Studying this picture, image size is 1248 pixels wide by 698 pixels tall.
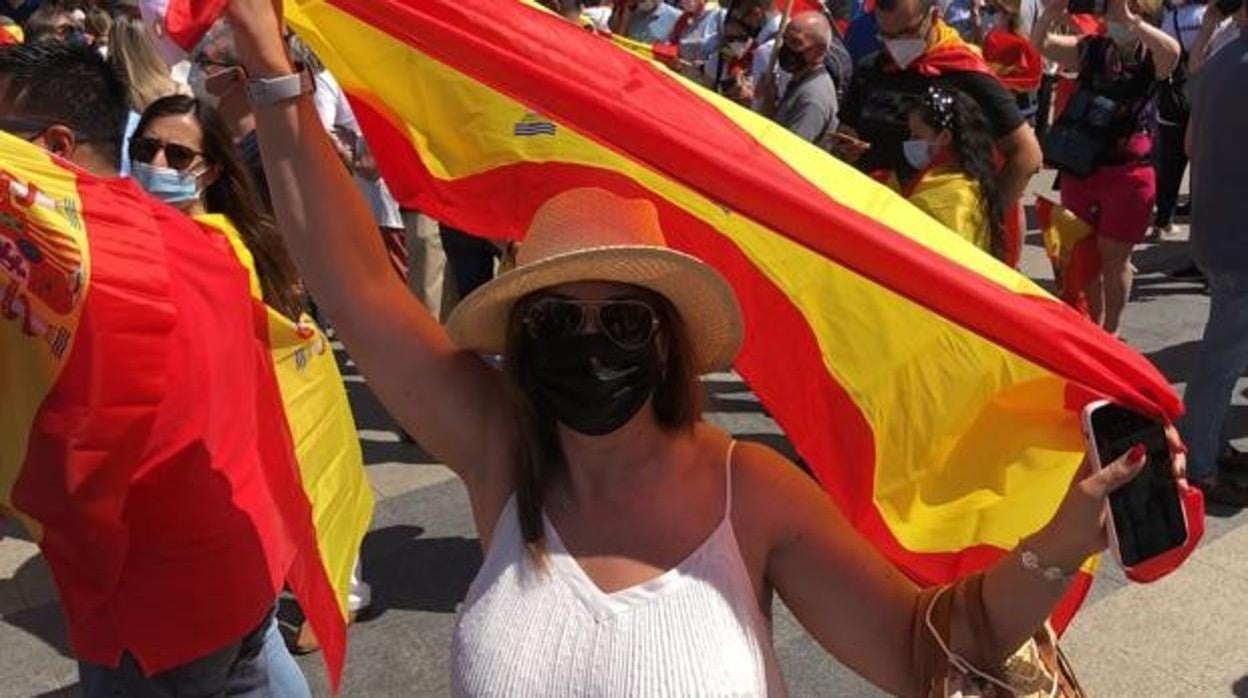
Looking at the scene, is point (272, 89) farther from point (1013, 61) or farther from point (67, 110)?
point (1013, 61)

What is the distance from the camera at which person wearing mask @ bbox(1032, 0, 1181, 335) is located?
579cm

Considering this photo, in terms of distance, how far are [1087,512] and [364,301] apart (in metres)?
1.14

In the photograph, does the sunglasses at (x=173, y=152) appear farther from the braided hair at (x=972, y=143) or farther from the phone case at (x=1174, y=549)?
the braided hair at (x=972, y=143)

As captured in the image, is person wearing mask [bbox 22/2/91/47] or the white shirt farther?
person wearing mask [bbox 22/2/91/47]

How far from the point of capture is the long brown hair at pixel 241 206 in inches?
109

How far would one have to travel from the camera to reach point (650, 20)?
10.1 meters

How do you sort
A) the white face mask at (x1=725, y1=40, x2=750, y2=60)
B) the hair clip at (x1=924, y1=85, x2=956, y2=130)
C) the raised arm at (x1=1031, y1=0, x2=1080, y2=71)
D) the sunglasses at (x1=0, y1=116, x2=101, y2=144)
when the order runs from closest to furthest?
the sunglasses at (x1=0, y1=116, x2=101, y2=144) → the hair clip at (x1=924, y1=85, x2=956, y2=130) → the raised arm at (x1=1031, y1=0, x2=1080, y2=71) → the white face mask at (x1=725, y1=40, x2=750, y2=60)

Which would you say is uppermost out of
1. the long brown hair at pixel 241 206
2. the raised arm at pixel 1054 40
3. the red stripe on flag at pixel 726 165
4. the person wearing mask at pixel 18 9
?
the red stripe on flag at pixel 726 165

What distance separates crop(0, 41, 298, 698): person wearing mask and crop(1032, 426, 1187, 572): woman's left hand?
4.62 feet

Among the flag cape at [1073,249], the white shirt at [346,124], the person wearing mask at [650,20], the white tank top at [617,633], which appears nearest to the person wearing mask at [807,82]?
the flag cape at [1073,249]

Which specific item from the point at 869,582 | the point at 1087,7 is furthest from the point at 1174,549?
the point at 1087,7

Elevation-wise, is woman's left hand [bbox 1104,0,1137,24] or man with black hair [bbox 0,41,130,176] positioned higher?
man with black hair [bbox 0,41,130,176]

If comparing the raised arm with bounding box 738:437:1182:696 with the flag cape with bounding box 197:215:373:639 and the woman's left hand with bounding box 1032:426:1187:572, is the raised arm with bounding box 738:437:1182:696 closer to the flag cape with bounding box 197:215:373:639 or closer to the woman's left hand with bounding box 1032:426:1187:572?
the woman's left hand with bounding box 1032:426:1187:572

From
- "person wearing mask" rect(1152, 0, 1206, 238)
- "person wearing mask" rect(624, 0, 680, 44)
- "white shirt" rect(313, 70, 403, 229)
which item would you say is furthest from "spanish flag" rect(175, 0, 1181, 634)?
"person wearing mask" rect(624, 0, 680, 44)
